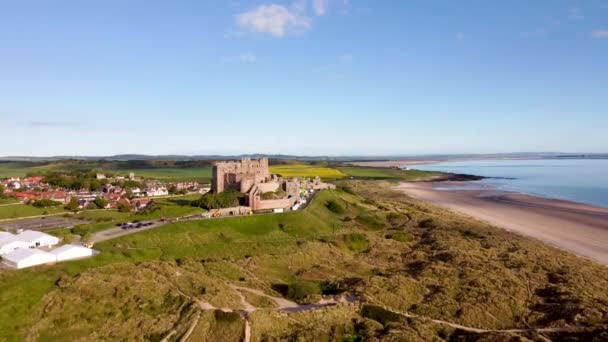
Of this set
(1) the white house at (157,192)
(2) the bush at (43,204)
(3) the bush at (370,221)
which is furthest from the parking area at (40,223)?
(3) the bush at (370,221)

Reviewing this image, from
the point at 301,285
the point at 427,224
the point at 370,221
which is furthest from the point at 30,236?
the point at 427,224

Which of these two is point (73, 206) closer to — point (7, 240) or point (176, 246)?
point (7, 240)

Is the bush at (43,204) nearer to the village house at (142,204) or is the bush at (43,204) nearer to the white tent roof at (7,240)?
the village house at (142,204)

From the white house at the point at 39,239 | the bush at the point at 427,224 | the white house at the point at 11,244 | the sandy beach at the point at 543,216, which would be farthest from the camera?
the bush at the point at 427,224

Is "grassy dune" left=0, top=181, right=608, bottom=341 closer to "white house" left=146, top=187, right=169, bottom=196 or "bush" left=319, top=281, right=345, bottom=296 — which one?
"bush" left=319, top=281, right=345, bottom=296

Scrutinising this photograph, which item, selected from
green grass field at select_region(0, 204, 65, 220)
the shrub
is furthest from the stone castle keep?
the shrub
